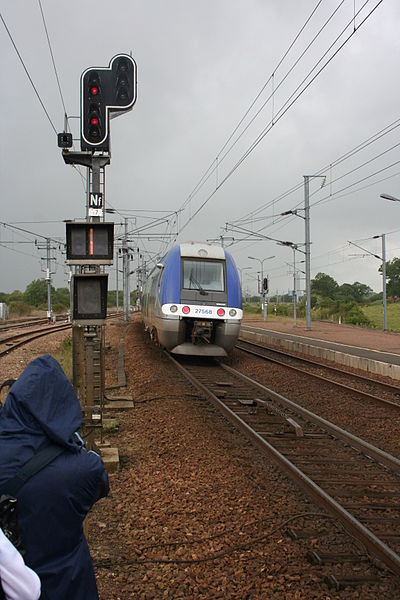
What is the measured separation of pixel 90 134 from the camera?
5.97 m

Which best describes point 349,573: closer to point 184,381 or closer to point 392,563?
point 392,563

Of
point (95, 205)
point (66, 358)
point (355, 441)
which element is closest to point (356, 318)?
point (66, 358)

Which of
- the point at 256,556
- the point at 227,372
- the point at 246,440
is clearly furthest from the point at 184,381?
the point at 256,556

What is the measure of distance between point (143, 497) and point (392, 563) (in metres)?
2.25

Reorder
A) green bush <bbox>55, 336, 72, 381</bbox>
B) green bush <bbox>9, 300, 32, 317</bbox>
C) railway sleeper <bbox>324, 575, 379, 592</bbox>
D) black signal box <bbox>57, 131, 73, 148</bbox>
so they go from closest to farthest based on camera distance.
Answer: railway sleeper <bbox>324, 575, 379, 592</bbox> → black signal box <bbox>57, 131, 73, 148</bbox> → green bush <bbox>55, 336, 72, 381</bbox> → green bush <bbox>9, 300, 32, 317</bbox>

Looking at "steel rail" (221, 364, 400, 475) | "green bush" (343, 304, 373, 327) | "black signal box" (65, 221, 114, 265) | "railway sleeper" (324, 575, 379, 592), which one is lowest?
"railway sleeper" (324, 575, 379, 592)

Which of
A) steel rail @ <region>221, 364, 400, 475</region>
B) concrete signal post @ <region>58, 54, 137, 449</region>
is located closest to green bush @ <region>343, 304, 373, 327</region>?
steel rail @ <region>221, 364, 400, 475</region>

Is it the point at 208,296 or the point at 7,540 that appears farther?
the point at 208,296

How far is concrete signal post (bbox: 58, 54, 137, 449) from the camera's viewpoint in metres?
4.81

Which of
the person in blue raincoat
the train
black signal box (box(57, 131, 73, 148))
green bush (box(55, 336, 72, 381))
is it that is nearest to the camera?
the person in blue raincoat

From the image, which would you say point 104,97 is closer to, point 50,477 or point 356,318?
A: point 50,477

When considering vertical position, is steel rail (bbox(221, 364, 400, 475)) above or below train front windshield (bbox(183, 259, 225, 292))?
below

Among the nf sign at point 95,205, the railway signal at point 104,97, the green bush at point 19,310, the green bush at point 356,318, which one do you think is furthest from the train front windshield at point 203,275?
the green bush at point 19,310

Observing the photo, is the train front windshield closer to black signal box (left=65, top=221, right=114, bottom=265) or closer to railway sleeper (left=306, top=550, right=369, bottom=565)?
black signal box (left=65, top=221, right=114, bottom=265)
